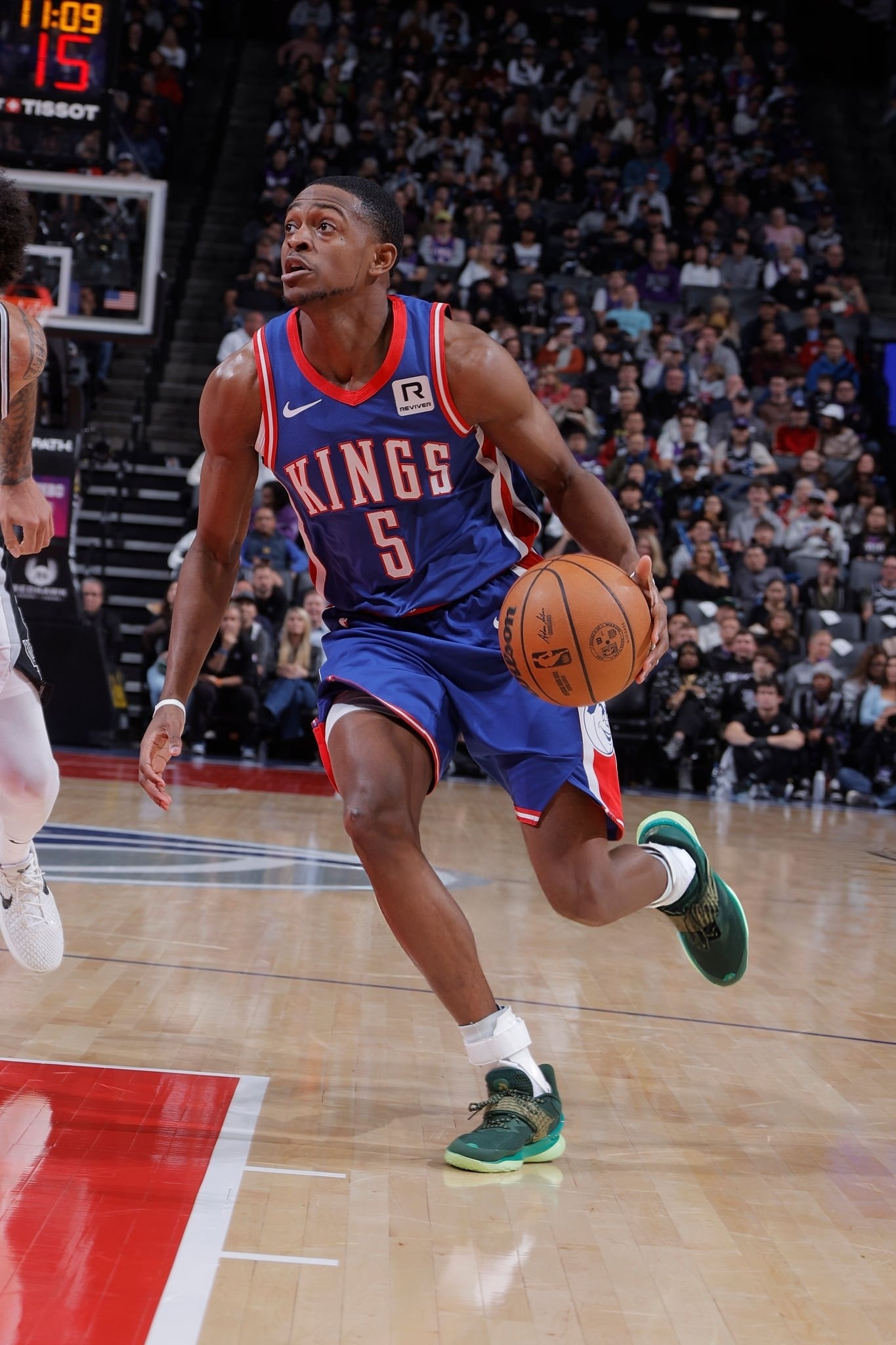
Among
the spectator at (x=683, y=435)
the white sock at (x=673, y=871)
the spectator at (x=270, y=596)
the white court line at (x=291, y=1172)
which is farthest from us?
the spectator at (x=683, y=435)

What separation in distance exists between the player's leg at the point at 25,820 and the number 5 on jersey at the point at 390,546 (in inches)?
33.8

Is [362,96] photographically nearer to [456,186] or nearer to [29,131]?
[456,186]

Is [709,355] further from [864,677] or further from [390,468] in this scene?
[390,468]

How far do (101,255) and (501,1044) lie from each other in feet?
27.8

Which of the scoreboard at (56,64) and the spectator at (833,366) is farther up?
the scoreboard at (56,64)

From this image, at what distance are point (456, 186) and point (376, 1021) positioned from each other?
1405cm

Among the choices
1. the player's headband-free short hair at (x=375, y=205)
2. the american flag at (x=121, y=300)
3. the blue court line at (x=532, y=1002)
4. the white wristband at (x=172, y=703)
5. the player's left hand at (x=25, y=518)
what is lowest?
the blue court line at (x=532, y=1002)

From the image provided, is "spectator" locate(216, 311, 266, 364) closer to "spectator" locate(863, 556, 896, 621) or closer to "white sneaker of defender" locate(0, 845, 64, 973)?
"spectator" locate(863, 556, 896, 621)

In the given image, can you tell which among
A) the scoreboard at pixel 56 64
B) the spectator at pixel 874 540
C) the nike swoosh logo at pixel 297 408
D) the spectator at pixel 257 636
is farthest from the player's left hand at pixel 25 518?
the spectator at pixel 874 540

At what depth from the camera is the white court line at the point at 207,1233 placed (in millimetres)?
2029

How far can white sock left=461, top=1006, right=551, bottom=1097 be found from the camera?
3.04 meters

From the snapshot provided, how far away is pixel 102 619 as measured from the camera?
11.6m

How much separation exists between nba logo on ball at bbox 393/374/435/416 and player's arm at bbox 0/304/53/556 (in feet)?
2.59

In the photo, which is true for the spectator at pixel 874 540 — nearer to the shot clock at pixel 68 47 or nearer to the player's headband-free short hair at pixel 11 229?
the shot clock at pixel 68 47
